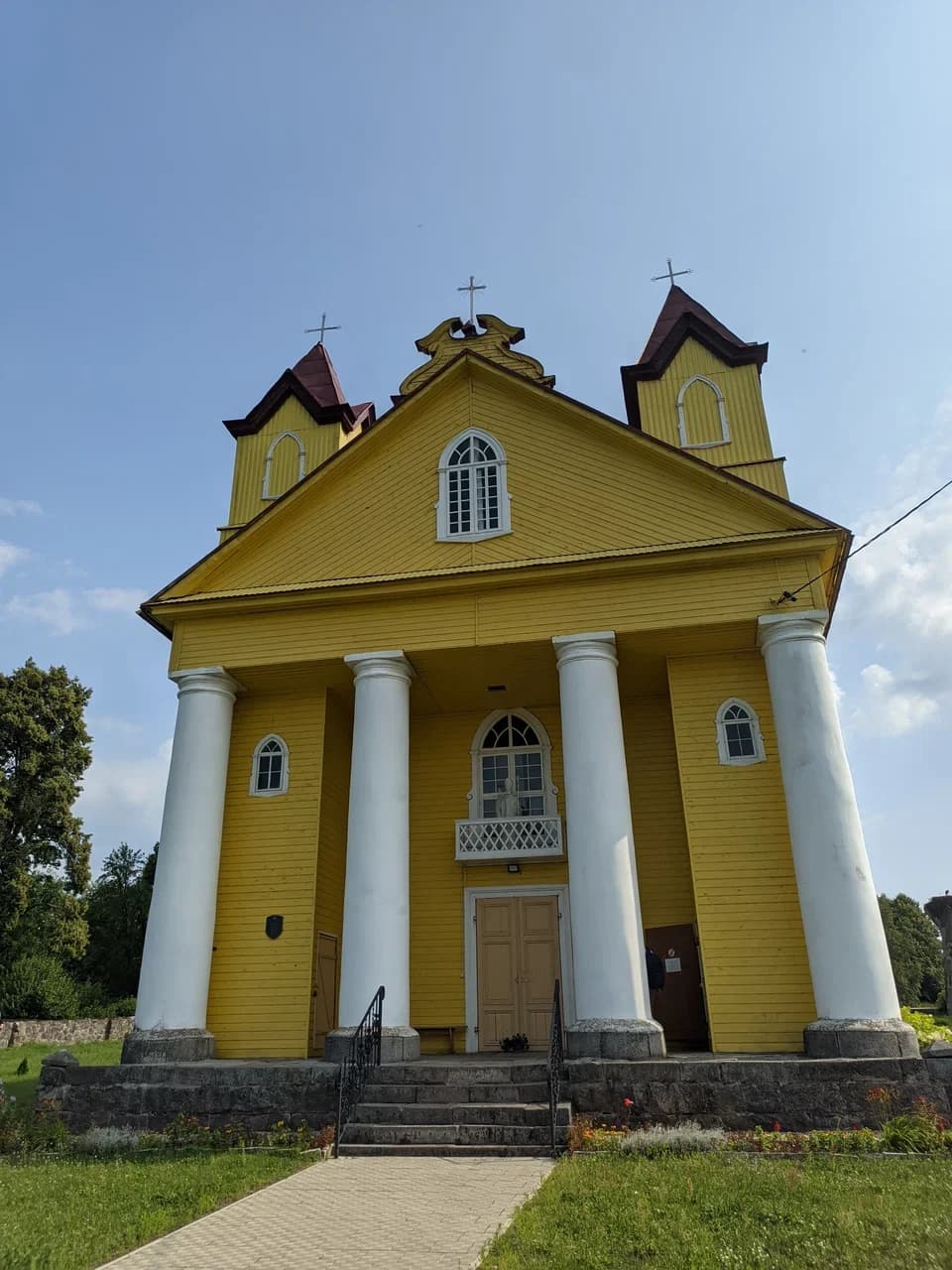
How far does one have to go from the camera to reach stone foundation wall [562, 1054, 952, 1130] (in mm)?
9523

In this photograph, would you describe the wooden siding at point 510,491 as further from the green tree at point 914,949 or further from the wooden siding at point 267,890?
the green tree at point 914,949

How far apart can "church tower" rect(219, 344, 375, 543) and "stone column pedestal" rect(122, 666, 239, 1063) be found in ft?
14.8

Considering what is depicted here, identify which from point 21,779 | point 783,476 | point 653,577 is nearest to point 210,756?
point 653,577

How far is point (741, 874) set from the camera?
41.1 ft

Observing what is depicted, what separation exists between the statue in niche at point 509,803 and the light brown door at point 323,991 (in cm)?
349

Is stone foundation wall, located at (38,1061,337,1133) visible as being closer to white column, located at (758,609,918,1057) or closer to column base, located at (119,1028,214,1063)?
column base, located at (119,1028,214,1063)

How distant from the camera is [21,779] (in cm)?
3278

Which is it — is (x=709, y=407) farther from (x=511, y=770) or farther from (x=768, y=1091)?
(x=768, y=1091)

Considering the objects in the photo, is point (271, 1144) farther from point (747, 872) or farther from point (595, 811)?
point (747, 872)

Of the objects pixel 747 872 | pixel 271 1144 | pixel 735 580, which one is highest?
pixel 735 580

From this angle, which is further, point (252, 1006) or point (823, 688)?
point (252, 1006)

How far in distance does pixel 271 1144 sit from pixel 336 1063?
124 cm

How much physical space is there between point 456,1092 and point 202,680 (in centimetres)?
741

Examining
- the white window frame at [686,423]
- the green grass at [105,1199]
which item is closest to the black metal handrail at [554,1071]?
the green grass at [105,1199]
